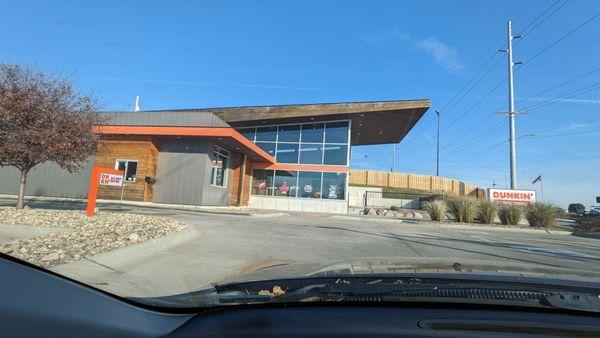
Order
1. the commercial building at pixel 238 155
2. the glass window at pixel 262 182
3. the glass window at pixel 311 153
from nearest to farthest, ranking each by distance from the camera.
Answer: the commercial building at pixel 238 155
the glass window at pixel 311 153
the glass window at pixel 262 182

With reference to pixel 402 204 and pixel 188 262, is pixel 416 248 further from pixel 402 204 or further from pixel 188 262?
pixel 402 204

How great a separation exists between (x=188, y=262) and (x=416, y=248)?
5351 mm

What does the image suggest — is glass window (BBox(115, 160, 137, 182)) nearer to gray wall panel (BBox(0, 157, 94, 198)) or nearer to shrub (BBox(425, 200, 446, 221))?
gray wall panel (BBox(0, 157, 94, 198))

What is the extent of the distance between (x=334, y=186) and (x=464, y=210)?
961 centimetres

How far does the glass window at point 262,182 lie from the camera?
30656mm

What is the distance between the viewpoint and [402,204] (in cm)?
4256

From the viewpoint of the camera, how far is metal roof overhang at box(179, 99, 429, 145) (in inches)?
1115

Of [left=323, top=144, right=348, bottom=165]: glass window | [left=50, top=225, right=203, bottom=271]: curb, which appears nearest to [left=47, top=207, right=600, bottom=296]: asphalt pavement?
[left=50, top=225, right=203, bottom=271]: curb

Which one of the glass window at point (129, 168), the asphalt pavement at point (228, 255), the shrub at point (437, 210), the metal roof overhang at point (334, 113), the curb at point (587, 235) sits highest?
the metal roof overhang at point (334, 113)

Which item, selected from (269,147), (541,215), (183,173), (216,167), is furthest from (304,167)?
(541,215)

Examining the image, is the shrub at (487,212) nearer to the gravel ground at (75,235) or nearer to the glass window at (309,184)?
the glass window at (309,184)

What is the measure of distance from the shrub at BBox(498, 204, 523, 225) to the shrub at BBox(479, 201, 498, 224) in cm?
64

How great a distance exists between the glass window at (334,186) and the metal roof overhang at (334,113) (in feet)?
13.6

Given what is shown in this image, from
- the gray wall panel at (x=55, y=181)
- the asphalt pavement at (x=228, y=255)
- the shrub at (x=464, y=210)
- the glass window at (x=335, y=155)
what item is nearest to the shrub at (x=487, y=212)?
the shrub at (x=464, y=210)
